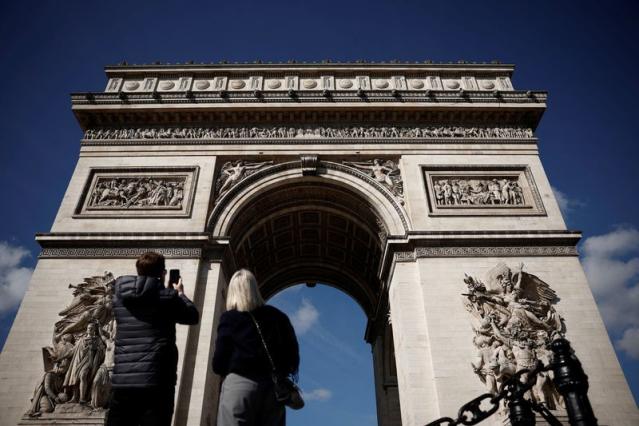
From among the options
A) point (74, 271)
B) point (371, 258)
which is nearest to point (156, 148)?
point (74, 271)

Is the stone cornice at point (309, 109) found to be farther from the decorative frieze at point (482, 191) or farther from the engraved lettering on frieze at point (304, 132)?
the decorative frieze at point (482, 191)

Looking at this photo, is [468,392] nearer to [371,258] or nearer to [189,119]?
[371,258]

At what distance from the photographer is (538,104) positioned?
50.8 ft

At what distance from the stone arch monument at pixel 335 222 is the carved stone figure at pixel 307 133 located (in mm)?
74

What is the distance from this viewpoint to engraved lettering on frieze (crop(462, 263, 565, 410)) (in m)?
10.2

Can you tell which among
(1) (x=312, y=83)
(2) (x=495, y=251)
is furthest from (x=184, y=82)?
(2) (x=495, y=251)

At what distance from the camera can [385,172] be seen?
14.6 metres

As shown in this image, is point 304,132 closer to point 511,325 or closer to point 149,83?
point 149,83

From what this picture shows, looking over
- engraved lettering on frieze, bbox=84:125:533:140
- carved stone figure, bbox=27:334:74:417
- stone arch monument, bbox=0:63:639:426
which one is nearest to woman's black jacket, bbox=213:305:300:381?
stone arch monument, bbox=0:63:639:426

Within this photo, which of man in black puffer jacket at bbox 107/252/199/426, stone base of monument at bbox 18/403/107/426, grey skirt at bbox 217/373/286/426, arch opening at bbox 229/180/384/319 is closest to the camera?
grey skirt at bbox 217/373/286/426

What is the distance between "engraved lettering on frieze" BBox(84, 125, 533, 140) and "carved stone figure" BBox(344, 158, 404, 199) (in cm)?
114

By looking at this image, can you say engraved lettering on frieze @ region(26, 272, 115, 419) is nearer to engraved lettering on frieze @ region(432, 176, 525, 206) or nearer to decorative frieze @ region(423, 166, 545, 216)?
decorative frieze @ region(423, 166, 545, 216)

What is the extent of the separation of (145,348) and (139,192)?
11.8 m

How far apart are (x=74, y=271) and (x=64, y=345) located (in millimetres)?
2293
